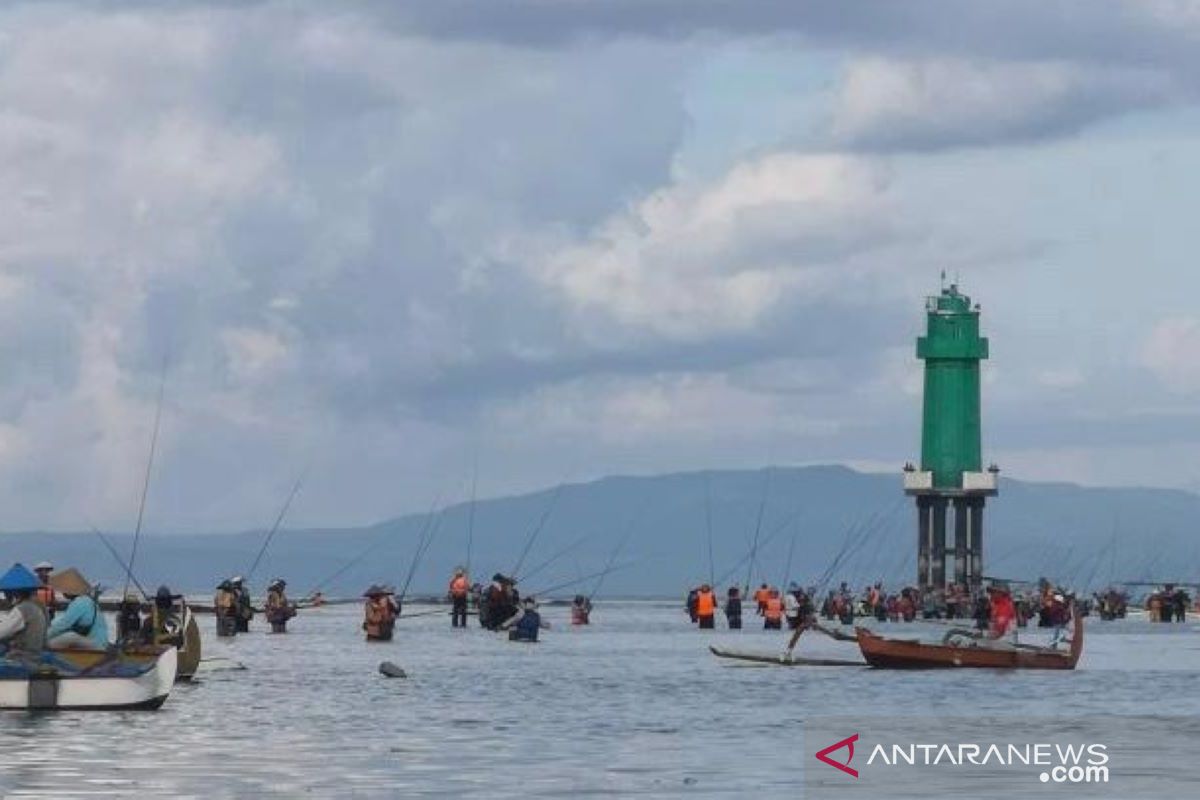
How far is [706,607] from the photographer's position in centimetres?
9844

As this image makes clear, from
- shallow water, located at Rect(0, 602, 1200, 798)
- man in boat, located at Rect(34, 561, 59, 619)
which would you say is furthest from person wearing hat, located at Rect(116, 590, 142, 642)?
man in boat, located at Rect(34, 561, 59, 619)

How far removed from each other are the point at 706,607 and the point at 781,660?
115 feet

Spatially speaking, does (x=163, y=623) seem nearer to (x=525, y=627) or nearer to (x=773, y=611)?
(x=525, y=627)

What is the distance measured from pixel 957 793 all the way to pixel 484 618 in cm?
6083

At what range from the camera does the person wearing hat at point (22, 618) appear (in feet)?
136

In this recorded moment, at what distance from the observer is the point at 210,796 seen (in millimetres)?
31438

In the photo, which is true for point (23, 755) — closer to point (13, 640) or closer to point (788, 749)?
point (13, 640)

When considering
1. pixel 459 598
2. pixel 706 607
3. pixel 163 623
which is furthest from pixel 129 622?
pixel 706 607

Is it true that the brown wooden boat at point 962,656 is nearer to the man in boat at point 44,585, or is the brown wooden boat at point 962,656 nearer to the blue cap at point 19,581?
Result: the man in boat at point 44,585

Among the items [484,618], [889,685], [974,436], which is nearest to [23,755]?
[889,685]

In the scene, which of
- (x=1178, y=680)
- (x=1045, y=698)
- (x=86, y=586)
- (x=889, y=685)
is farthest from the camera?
(x=1178, y=680)

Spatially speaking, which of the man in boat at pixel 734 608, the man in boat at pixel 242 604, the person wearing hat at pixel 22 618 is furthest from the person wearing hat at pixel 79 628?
the man in boat at pixel 734 608

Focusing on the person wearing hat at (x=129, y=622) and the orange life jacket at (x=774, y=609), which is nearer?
the person wearing hat at (x=129, y=622)

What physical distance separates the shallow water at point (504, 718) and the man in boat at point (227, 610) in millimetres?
5337
